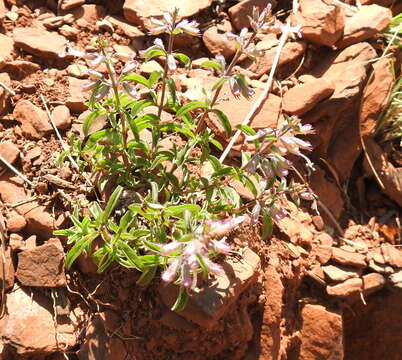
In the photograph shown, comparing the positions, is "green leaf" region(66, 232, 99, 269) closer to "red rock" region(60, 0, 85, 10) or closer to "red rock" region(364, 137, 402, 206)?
"red rock" region(60, 0, 85, 10)

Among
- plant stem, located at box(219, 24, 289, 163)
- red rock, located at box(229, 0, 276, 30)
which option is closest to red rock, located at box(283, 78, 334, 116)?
plant stem, located at box(219, 24, 289, 163)

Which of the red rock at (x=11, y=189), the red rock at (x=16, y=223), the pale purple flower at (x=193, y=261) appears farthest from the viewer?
the red rock at (x=11, y=189)

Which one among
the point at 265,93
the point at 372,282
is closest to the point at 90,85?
the point at 265,93

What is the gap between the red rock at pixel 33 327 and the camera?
9.63 feet

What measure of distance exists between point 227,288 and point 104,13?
7.79 feet

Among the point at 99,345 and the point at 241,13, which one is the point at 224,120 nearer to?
the point at 99,345

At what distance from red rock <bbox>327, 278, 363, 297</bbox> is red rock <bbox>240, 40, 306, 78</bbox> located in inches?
62.7

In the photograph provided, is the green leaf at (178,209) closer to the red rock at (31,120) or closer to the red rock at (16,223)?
the red rock at (16,223)

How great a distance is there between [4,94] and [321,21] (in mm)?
2306

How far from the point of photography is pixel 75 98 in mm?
3674

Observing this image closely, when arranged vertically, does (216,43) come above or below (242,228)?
above

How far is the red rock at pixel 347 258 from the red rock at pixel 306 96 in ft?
3.30

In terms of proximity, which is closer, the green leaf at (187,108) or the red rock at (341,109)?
the green leaf at (187,108)

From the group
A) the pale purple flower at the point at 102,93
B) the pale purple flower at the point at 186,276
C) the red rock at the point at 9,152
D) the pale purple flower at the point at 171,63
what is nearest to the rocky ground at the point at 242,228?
the red rock at the point at 9,152
